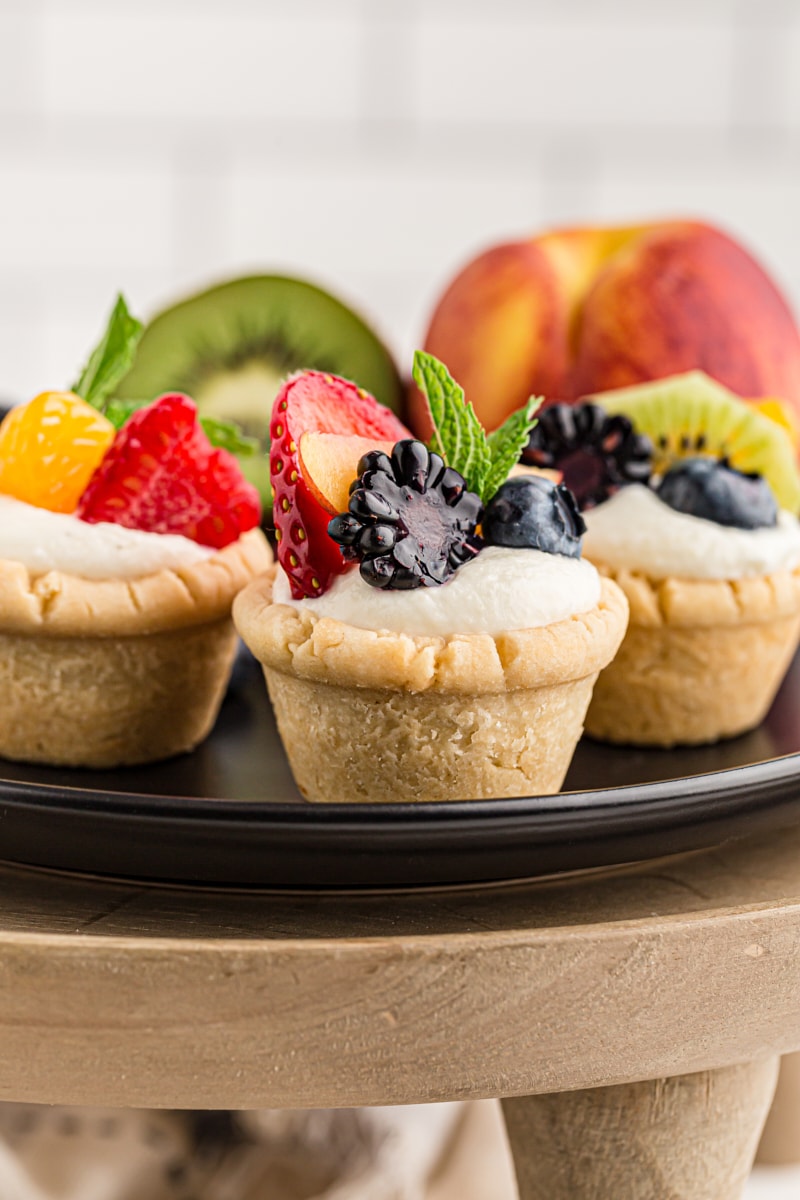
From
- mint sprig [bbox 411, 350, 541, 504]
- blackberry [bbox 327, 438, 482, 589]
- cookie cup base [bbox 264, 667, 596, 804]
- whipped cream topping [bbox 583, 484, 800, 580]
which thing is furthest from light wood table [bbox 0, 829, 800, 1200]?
whipped cream topping [bbox 583, 484, 800, 580]

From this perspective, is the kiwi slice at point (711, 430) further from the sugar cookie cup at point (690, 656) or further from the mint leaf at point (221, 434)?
the mint leaf at point (221, 434)

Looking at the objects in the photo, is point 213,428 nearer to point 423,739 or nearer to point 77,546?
point 77,546

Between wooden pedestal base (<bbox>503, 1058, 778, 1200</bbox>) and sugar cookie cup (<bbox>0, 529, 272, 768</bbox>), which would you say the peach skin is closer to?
sugar cookie cup (<bbox>0, 529, 272, 768</bbox>)

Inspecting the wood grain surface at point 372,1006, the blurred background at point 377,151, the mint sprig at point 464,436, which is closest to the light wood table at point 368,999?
the wood grain surface at point 372,1006

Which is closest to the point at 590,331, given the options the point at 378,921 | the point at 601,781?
the point at 601,781

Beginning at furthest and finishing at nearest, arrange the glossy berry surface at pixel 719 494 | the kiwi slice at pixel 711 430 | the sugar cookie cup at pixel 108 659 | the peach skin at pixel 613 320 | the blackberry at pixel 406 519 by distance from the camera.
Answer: the peach skin at pixel 613 320
the kiwi slice at pixel 711 430
the glossy berry surface at pixel 719 494
the sugar cookie cup at pixel 108 659
the blackberry at pixel 406 519

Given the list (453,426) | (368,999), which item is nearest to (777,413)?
(453,426)
